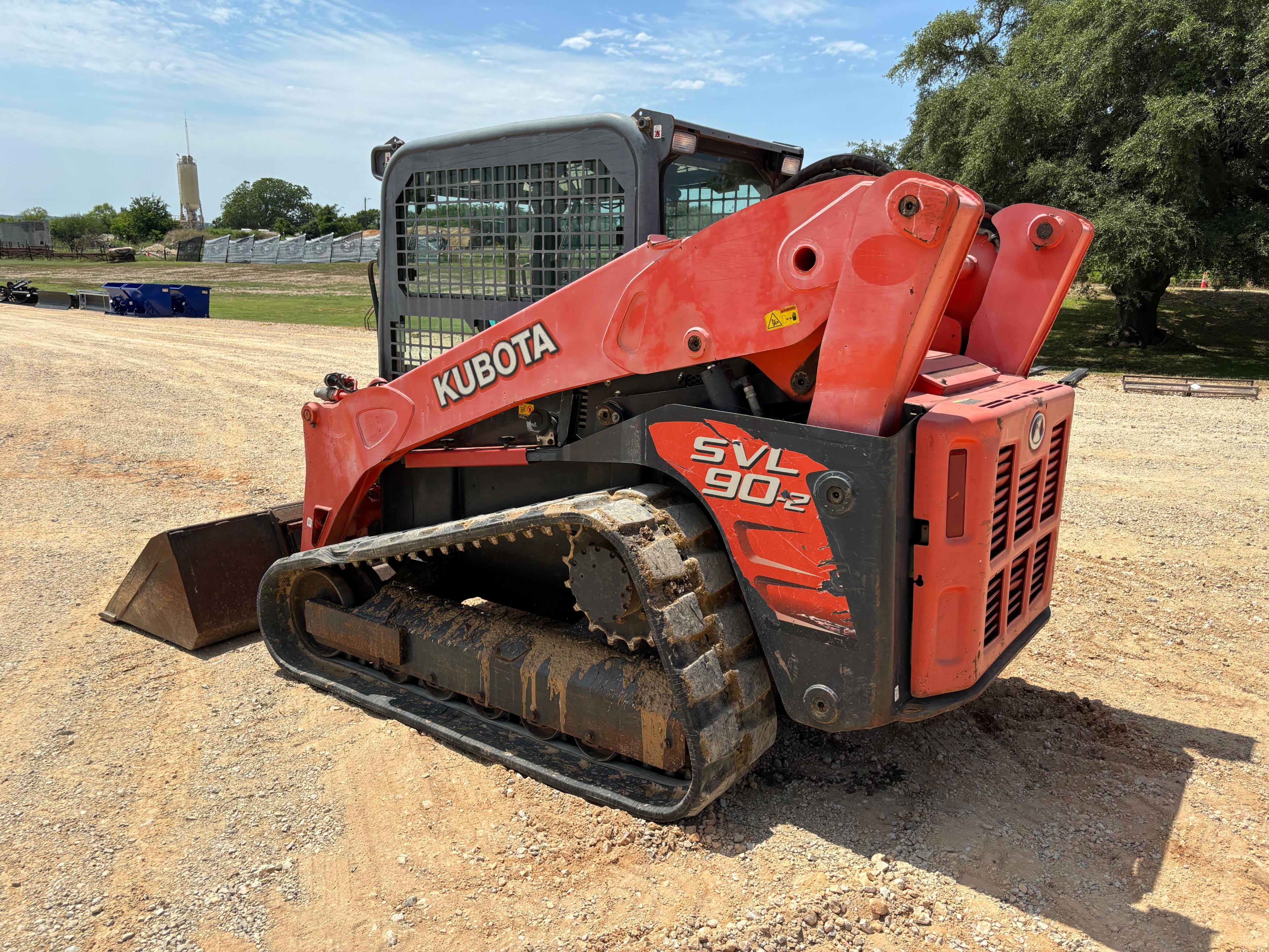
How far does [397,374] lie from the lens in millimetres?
4793

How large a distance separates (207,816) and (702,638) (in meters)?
2.03

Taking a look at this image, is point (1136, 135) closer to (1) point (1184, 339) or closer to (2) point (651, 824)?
(1) point (1184, 339)

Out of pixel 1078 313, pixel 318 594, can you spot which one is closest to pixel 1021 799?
pixel 318 594

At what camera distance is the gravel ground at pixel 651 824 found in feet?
9.62

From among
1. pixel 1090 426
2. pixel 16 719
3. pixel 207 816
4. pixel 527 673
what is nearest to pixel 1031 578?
pixel 527 673

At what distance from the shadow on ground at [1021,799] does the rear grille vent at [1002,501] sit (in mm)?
1045

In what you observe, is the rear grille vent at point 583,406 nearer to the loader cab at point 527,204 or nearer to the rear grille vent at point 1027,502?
the loader cab at point 527,204

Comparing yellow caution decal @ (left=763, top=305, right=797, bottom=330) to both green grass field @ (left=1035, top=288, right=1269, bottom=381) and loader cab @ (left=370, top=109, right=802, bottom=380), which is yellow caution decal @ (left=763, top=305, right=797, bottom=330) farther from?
green grass field @ (left=1035, top=288, right=1269, bottom=381)

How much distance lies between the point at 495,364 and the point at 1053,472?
236cm

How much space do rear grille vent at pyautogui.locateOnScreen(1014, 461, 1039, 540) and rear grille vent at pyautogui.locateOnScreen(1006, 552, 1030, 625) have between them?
0.11m

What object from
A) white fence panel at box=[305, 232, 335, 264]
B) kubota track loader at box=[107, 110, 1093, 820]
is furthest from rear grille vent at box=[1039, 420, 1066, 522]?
white fence panel at box=[305, 232, 335, 264]

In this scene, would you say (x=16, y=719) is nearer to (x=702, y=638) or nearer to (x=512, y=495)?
(x=512, y=495)

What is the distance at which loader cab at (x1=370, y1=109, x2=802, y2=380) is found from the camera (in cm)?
384

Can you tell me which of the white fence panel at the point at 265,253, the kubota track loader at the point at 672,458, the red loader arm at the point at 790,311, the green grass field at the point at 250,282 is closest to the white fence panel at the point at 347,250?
the green grass field at the point at 250,282
